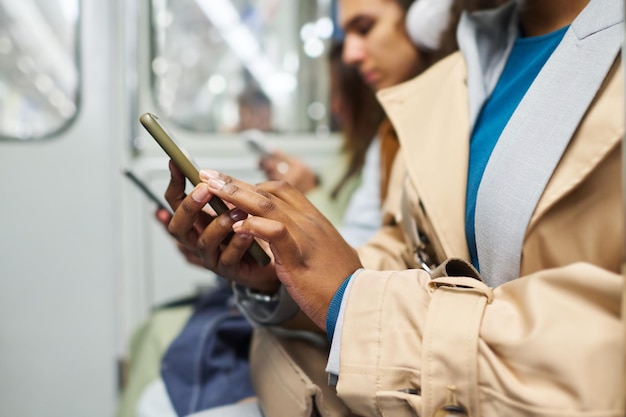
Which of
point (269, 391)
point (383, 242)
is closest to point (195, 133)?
point (383, 242)

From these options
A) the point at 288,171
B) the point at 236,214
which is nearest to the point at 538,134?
the point at 236,214

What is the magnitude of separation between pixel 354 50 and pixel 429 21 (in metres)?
0.45

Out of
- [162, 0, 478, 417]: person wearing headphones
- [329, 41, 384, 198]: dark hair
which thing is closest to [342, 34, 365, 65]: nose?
[162, 0, 478, 417]: person wearing headphones

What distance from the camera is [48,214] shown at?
5.95ft

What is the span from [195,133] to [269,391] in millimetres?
1547

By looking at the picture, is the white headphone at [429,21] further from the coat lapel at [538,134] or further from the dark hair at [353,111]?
the coat lapel at [538,134]

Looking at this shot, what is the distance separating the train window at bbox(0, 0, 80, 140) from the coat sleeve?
5.00 feet

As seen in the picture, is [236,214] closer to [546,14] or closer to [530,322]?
[530,322]

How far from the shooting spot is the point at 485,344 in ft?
1.96

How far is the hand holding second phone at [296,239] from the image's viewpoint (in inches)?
27.7

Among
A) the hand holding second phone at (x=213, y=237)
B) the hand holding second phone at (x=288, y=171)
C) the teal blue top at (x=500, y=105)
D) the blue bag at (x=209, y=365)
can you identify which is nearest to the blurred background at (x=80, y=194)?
the hand holding second phone at (x=288, y=171)

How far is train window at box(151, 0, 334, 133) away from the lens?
2.18 meters

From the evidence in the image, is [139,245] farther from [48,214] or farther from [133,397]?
[133,397]

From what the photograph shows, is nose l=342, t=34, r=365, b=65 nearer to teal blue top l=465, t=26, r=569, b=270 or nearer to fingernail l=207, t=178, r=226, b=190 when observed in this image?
teal blue top l=465, t=26, r=569, b=270
